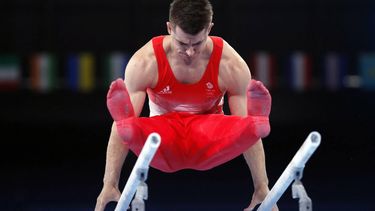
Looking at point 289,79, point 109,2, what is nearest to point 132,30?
point 109,2

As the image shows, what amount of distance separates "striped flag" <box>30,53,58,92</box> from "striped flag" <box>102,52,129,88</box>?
682 millimetres

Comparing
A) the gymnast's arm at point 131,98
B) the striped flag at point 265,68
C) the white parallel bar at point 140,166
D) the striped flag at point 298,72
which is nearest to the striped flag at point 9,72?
the striped flag at point 265,68

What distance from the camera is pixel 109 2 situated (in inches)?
418

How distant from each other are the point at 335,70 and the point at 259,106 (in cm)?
580

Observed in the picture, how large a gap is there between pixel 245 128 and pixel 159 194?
4.23 m

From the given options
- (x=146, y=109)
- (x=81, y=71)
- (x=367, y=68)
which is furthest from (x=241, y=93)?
(x=81, y=71)

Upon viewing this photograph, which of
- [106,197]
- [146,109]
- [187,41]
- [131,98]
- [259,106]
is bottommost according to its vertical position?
[146,109]

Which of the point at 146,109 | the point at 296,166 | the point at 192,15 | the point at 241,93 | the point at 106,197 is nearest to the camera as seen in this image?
the point at 296,166

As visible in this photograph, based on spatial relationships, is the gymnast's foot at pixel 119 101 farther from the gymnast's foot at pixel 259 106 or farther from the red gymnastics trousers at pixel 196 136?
the gymnast's foot at pixel 259 106

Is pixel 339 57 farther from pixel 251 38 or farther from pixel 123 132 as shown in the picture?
pixel 123 132

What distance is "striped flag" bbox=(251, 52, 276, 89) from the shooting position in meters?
9.16

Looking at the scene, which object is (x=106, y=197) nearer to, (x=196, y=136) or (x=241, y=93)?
(x=196, y=136)

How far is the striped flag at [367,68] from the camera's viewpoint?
354 inches

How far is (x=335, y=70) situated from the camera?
920 centimetres
